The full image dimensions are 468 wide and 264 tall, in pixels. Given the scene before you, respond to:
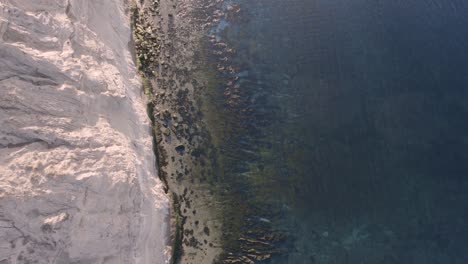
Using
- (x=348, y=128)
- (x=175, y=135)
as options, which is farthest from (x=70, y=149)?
(x=348, y=128)

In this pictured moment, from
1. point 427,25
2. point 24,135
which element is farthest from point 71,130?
point 427,25

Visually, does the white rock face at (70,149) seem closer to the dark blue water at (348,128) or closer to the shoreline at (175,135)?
the shoreline at (175,135)

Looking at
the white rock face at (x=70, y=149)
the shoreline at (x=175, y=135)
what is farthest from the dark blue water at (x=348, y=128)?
the white rock face at (x=70, y=149)

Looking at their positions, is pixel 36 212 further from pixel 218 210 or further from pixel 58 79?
pixel 218 210

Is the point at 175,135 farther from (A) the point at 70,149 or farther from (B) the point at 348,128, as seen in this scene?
(B) the point at 348,128

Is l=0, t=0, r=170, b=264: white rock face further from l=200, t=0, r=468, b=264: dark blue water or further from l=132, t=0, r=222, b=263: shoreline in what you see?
l=200, t=0, r=468, b=264: dark blue water

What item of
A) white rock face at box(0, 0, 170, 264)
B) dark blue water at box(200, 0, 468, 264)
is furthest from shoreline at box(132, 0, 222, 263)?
dark blue water at box(200, 0, 468, 264)
